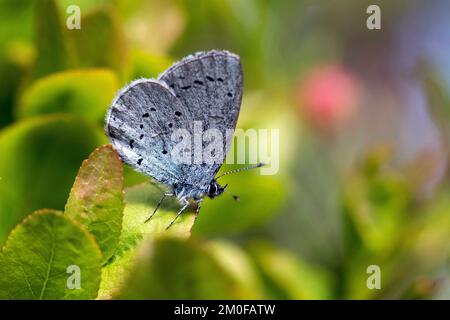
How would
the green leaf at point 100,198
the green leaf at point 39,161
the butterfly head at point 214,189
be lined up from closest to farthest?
the green leaf at point 100,198, the green leaf at point 39,161, the butterfly head at point 214,189

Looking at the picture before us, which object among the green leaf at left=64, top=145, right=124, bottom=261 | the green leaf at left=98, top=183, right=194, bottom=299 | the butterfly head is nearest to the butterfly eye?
the butterfly head

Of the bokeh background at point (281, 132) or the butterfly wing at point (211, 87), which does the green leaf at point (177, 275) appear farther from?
the butterfly wing at point (211, 87)

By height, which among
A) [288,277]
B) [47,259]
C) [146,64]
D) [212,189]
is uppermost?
[146,64]

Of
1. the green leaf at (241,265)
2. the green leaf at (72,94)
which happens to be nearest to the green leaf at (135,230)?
the green leaf at (72,94)

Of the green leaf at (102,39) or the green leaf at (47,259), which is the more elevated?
the green leaf at (102,39)

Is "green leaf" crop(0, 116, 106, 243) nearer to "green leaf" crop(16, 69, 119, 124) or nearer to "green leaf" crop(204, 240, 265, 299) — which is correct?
"green leaf" crop(16, 69, 119, 124)

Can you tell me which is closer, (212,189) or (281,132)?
(212,189)

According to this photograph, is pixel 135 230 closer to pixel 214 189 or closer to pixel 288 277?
pixel 214 189

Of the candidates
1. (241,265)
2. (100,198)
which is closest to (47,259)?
(100,198)
